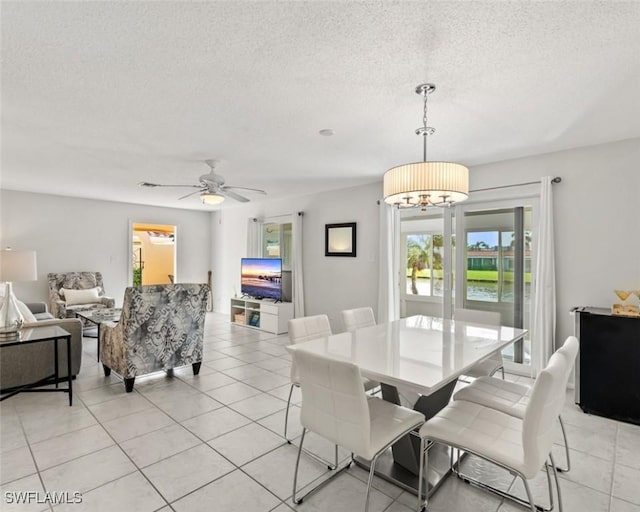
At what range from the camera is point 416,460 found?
2.12 m

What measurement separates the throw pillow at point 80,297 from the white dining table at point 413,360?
5175 millimetres

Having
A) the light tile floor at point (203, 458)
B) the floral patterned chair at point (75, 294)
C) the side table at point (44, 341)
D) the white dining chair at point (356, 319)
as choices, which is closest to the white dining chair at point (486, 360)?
the light tile floor at point (203, 458)

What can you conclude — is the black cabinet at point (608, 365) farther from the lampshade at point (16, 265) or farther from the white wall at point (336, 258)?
the lampshade at point (16, 265)

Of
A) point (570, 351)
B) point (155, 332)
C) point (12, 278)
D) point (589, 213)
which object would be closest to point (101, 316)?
point (12, 278)

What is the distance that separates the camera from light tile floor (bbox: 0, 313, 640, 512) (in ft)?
6.25

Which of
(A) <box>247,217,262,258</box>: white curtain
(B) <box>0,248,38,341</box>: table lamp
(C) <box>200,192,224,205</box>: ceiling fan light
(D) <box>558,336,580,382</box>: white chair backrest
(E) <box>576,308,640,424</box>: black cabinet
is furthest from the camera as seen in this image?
(A) <box>247,217,262,258</box>: white curtain

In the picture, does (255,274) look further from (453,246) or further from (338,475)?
(338,475)

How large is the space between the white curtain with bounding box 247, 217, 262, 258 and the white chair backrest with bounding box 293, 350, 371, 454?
5.54 m

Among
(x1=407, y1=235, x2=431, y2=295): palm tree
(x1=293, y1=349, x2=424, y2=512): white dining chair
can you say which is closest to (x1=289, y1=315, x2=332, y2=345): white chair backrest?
(x1=293, y1=349, x2=424, y2=512): white dining chair

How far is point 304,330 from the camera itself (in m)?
2.68

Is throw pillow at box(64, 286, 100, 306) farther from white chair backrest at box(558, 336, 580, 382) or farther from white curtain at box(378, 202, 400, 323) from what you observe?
white chair backrest at box(558, 336, 580, 382)

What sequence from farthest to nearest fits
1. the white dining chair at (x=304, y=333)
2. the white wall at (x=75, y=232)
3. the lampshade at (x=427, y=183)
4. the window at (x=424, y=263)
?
the window at (x=424, y=263), the white wall at (x=75, y=232), the white dining chair at (x=304, y=333), the lampshade at (x=427, y=183)

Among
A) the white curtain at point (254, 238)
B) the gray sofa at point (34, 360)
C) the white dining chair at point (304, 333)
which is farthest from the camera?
the white curtain at point (254, 238)

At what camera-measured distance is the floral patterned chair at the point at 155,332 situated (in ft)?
11.1
